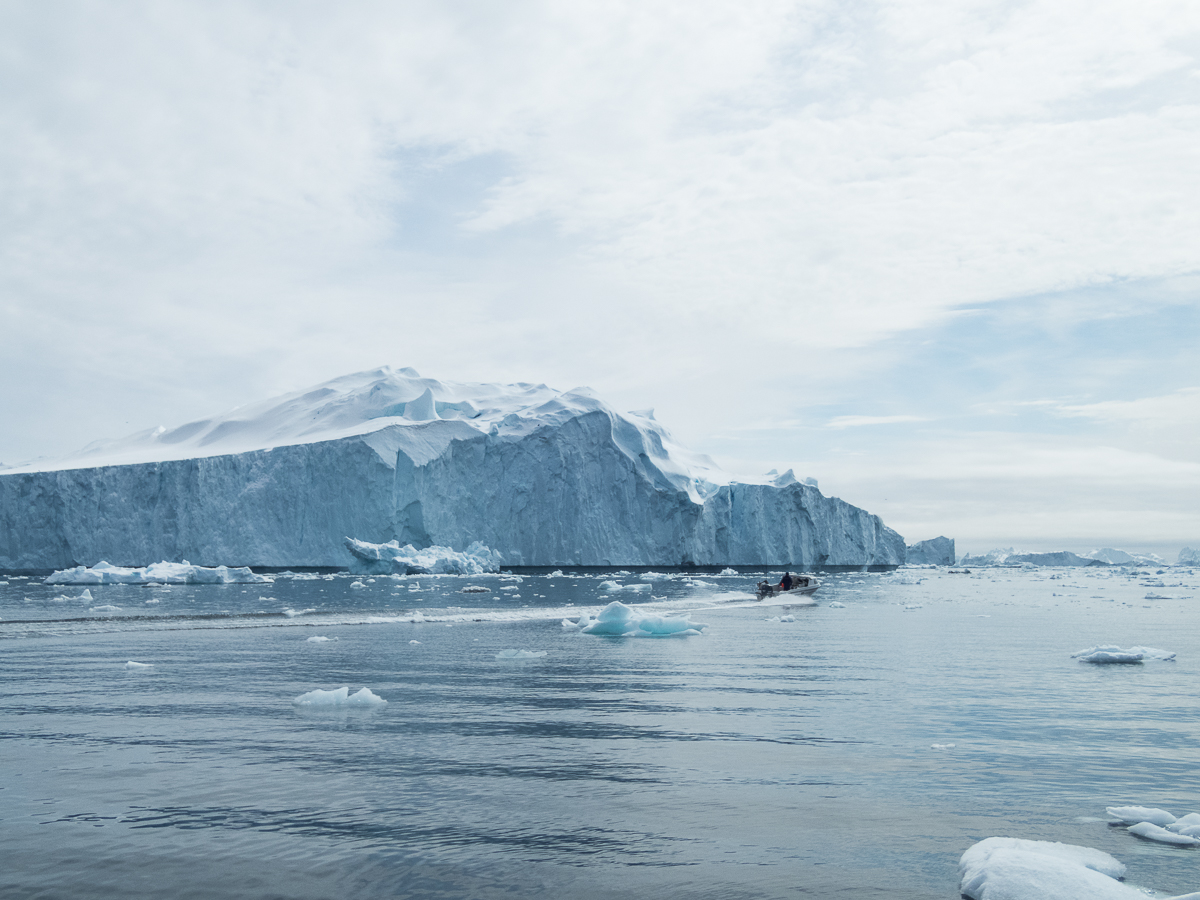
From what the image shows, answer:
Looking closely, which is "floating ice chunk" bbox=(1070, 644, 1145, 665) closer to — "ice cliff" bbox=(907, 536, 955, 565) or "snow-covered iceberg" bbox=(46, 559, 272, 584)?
"snow-covered iceberg" bbox=(46, 559, 272, 584)

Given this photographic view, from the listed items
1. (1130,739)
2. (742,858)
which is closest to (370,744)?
(742,858)

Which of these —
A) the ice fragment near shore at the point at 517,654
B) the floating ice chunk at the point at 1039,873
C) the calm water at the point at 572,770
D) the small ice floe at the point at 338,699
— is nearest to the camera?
the floating ice chunk at the point at 1039,873

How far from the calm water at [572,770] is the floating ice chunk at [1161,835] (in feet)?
0.37

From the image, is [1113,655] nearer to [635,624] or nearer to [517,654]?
[635,624]

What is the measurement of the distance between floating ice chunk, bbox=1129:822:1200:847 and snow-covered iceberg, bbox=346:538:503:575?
43.5 metres

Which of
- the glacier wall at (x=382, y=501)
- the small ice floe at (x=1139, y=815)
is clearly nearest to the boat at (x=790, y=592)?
the glacier wall at (x=382, y=501)

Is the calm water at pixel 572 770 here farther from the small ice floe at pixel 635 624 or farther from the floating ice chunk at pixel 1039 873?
the small ice floe at pixel 635 624

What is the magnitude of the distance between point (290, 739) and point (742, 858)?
4.55 metres

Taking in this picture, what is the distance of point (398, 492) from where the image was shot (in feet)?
167

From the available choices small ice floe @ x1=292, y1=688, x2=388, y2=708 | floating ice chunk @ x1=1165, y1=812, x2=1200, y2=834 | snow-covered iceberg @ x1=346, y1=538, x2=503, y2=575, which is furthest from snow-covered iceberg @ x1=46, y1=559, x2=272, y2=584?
floating ice chunk @ x1=1165, y1=812, x2=1200, y2=834

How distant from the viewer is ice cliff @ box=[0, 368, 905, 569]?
1967 inches

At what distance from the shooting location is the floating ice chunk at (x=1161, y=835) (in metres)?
5.04

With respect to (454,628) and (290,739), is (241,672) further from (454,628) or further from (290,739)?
(454,628)

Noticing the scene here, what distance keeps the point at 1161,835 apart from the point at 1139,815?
328 millimetres
